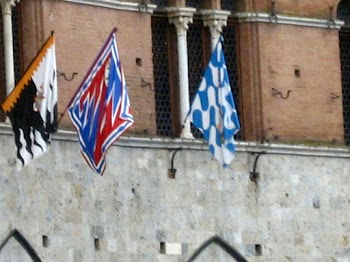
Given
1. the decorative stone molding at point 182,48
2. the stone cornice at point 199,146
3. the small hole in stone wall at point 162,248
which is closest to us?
the stone cornice at point 199,146

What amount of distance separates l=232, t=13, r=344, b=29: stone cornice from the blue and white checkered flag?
1750 millimetres

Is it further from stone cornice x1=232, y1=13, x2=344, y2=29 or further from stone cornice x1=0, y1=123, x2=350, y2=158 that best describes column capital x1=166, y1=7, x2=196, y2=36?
stone cornice x1=0, y1=123, x2=350, y2=158

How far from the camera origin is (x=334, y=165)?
35750 millimetres

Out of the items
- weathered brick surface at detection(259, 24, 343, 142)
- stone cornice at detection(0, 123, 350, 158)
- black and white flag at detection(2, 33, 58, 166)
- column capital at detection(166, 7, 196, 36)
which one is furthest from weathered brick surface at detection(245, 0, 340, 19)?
black and white flag at detection(2, 33, 58, 166)

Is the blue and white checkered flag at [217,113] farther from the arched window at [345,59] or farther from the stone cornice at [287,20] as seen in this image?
the arched window at [345,59]

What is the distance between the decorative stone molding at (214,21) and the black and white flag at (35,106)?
3.42 metres

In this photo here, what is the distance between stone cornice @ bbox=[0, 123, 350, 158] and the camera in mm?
33438

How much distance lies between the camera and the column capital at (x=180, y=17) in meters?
34.9

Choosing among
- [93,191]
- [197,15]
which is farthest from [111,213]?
[197,15]

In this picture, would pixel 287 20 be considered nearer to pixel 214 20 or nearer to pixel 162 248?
pixel 214 20

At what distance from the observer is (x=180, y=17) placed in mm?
34875

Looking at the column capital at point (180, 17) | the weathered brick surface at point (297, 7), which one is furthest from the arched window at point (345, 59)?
the column capital at point (180, 17)

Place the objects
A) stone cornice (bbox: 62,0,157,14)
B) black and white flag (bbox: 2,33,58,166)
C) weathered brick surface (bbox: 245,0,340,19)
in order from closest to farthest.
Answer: black and white flag (bbox: 2,33,58,166) < stone cornice (bbox: 62,0,157,14) < weathered brick surface (bbox: 245,0,340,19)

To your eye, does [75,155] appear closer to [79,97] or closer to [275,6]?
[79,97]
